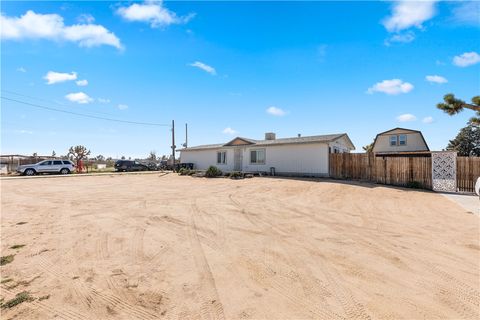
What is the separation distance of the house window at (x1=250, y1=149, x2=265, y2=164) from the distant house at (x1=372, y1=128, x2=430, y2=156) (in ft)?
47.6

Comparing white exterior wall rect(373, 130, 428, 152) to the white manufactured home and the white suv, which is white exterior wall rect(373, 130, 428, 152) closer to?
the white manufactured home

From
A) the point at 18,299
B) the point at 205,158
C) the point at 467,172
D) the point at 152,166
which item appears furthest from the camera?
the point at 152,166

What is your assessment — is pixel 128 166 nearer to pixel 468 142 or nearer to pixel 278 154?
pixel 278 154

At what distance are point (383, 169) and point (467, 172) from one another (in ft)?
12.3

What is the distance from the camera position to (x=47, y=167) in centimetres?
2538

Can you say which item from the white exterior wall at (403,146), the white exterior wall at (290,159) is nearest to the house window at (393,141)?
the white exterior wall at (403,146)

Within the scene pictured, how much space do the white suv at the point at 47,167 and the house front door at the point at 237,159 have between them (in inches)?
747

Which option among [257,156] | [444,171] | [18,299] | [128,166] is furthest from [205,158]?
[18,299]

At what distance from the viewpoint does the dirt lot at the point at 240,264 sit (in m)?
2.88

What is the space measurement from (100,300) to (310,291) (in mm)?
2705

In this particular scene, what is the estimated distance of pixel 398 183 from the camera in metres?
14.2

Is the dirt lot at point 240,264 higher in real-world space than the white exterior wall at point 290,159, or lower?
lower

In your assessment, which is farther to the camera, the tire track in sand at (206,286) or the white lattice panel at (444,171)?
the white lattice panel at (444,171)

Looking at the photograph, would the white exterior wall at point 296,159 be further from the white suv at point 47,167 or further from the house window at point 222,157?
the white suv at point 47,167
